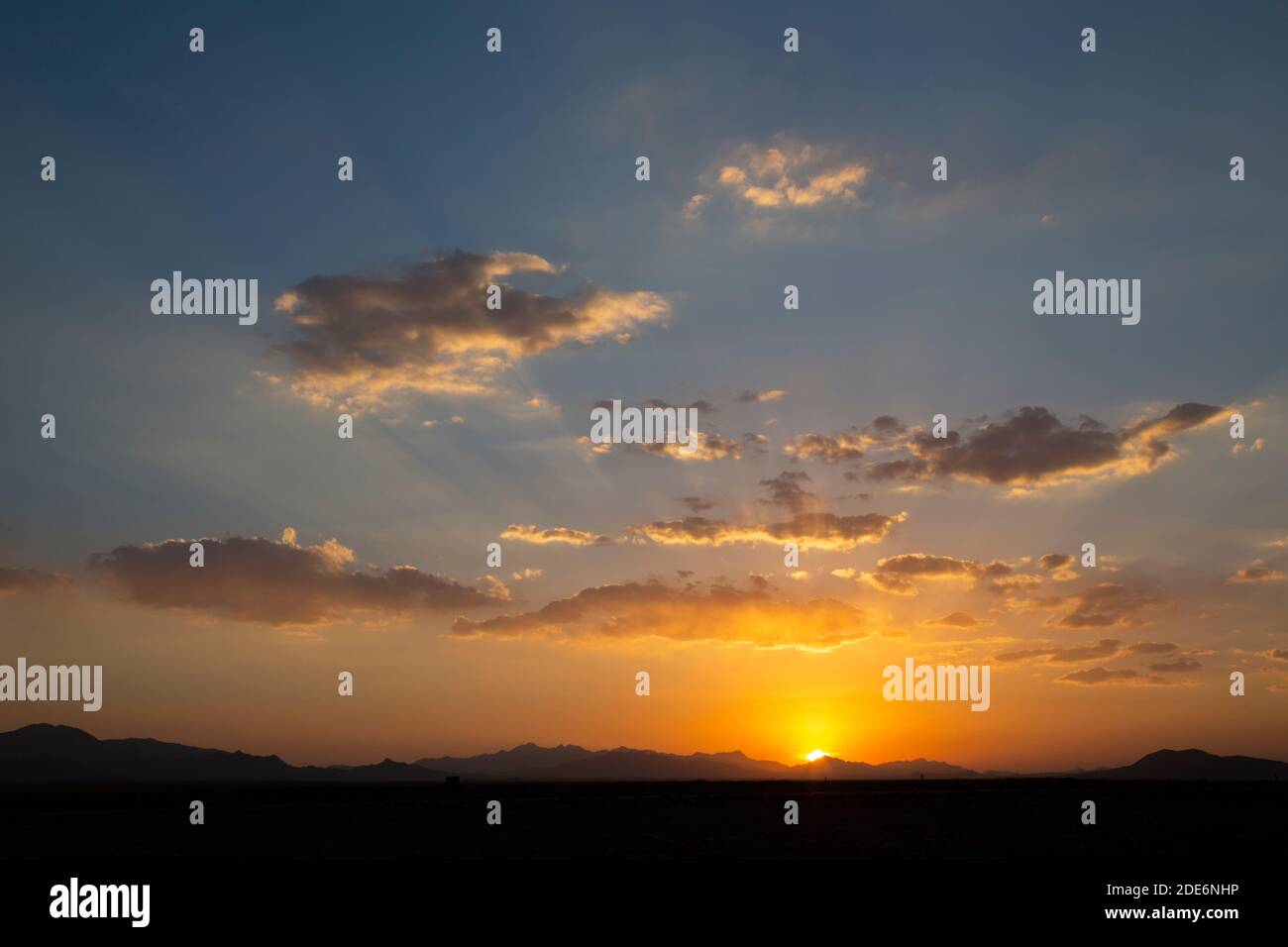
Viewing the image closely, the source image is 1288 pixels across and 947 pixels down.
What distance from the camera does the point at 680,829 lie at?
44469 millimetres

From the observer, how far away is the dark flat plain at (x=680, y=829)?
36875 mm

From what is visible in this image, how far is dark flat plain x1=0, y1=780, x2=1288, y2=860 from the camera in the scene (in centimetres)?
3688

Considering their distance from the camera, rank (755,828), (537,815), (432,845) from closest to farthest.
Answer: (432,845)
(755,828)
(537,815)
